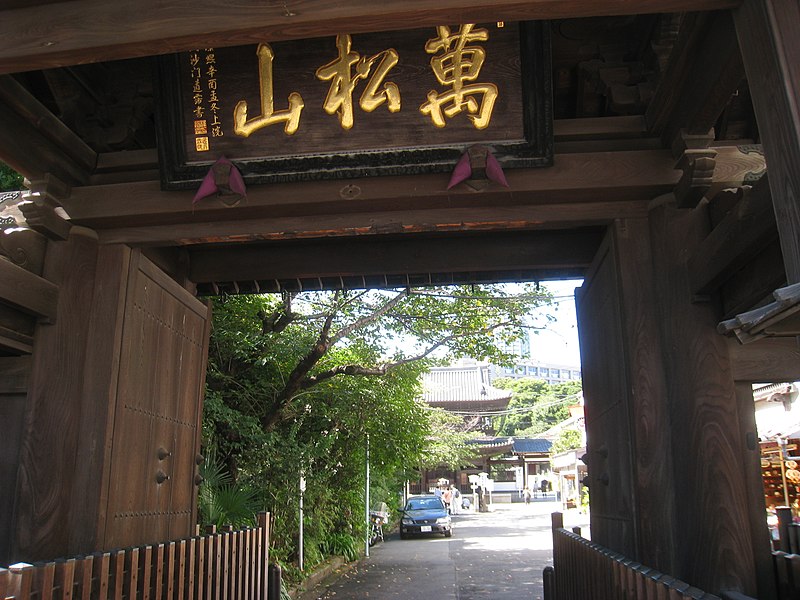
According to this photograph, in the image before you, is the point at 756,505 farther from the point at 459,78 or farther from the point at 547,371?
the point at 547,371

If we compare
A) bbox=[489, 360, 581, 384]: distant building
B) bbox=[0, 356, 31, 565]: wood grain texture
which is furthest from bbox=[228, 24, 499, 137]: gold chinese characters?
bbox=[489, 360, 581, 384]: distant building

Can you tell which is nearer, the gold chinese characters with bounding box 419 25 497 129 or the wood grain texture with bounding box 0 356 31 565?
the gold chinese characters with bounding box 419 25 497 129

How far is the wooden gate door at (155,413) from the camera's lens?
4336mm

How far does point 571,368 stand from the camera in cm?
8400

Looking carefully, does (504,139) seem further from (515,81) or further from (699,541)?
(699,541)

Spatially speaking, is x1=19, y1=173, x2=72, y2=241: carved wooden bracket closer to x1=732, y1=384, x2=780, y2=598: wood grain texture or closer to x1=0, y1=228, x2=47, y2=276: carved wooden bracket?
x1=0, y1=228, x2=47, y2=276: carved wooden bracket

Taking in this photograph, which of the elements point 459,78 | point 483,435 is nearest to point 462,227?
point 459,78

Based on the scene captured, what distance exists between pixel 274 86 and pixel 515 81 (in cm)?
143

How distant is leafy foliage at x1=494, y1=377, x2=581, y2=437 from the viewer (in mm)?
55656

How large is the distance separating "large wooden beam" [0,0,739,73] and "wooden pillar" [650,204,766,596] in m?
1.69

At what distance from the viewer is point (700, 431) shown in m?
3.78

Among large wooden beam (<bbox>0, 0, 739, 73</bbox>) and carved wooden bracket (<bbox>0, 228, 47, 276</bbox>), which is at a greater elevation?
large wooden beam (<bbox>0, 0, 739, 73</bbox>)

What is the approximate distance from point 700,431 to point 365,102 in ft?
8.90

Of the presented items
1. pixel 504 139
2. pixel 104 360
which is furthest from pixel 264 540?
pixel 504 139
